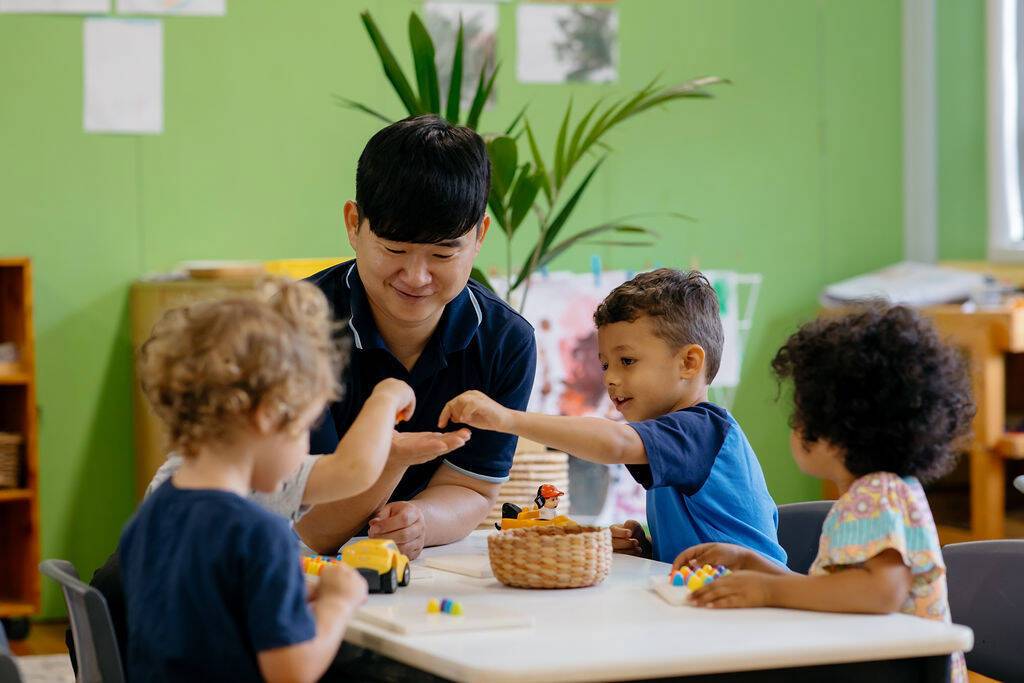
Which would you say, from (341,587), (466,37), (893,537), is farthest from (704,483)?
(466,37)

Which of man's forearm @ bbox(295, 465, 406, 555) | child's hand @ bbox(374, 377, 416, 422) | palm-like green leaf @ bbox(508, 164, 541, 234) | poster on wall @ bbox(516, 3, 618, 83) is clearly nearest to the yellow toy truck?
child's hand @ bbox(374, 377, 416, 422)

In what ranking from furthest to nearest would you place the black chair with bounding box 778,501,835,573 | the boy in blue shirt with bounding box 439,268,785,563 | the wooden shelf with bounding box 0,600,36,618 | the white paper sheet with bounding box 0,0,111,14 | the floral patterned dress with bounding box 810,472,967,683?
the white paper sheet with bounding box 0,0,111,14 < the wooden shelf with bounding box 0,600,36,618 < the black chair with bounding box 778,501,835,573 < the boy in blue shirt with bounding box 439,268,785,563 < the floral patterned dress with bounding box 810,472,967,683

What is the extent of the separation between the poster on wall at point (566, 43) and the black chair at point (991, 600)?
294 cm

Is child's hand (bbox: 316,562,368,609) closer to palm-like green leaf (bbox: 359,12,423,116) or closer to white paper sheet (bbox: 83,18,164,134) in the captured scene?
palm-like green leaf (bbox: 359,12,423,116)

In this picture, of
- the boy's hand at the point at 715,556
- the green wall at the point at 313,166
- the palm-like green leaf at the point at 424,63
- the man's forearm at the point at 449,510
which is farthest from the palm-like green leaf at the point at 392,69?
the boy's hand at the point at 715,556

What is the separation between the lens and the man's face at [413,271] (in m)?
2.04

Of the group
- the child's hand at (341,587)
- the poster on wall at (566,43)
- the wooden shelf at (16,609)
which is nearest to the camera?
the child's hand at (341,587)

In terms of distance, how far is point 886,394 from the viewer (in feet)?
5.38

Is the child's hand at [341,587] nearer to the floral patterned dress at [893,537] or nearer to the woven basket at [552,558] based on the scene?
the woven basket at [552,558]

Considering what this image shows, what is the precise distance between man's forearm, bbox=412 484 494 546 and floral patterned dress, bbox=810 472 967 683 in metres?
0.66

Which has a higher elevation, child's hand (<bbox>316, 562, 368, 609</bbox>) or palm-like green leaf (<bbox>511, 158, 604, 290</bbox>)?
palm-like green leaf (<bbox>511, 158, 604, 290</bbox>)

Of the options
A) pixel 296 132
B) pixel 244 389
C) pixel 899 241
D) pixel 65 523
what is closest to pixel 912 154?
pixel 899 241

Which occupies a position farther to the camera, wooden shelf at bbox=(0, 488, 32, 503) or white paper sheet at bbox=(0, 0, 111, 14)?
white paper sheet at bbox=(0, 0, 111, 14)

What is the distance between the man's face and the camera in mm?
2043
